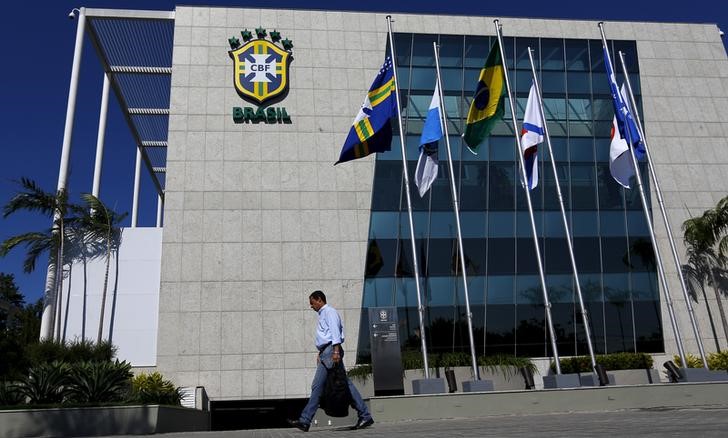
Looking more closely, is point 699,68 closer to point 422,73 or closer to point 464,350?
point 422,73

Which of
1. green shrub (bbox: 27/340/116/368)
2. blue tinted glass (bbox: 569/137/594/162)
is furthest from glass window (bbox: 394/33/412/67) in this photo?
green shrub (bbox: 27/340/116/368)

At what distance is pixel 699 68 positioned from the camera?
2617cm

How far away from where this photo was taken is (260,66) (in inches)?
930

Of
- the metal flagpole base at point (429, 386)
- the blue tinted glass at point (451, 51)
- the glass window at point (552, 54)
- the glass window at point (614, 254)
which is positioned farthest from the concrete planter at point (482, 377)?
the glass window at point (552, 54)

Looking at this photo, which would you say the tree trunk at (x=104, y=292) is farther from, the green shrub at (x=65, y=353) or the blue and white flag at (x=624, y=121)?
the blue and white flag at (x=624, y=121)

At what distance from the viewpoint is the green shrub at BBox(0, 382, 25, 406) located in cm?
1133

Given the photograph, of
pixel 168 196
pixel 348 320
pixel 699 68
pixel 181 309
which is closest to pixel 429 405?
pixel 348 320

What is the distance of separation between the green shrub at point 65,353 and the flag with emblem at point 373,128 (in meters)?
9.06

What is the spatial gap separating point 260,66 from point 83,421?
1613 cm

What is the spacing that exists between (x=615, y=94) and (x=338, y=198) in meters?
10.0

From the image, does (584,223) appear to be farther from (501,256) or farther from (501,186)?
(501,256)

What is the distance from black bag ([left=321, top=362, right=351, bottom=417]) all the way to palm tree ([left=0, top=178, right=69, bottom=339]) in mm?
15503

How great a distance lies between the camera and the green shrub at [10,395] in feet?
37.2

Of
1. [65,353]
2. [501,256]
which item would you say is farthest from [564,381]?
[65,353]
